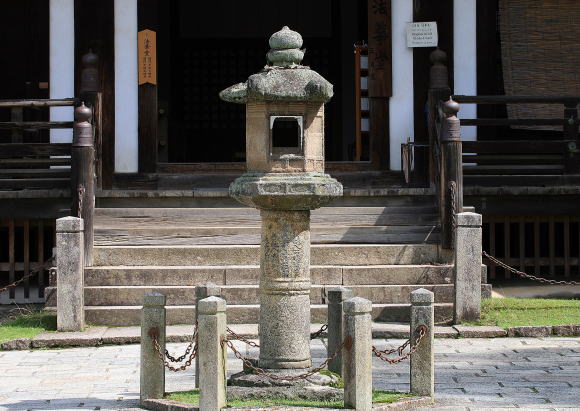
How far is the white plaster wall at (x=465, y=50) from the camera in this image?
51.7 ft

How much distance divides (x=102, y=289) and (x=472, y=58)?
22.1 ft

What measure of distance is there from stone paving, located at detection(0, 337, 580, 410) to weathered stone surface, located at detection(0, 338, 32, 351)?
11 centimetres

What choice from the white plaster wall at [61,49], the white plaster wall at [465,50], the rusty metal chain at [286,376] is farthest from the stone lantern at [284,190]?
the white plaster wall at [465,50]

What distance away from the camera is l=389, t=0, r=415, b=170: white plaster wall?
1572 cm

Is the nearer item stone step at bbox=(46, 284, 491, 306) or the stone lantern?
the stone lantern

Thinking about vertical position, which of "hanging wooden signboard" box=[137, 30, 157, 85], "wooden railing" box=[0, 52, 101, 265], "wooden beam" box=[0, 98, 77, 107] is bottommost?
"wooden railing" box=[0, 52, 101, 265]

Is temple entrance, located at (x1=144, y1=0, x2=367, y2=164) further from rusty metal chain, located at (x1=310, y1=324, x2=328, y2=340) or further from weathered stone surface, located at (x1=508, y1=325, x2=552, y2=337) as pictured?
rusty metal chain, located at (x1=310, y1=324, x2=328, y2=340)

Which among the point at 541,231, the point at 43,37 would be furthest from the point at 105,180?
the point at 541,231

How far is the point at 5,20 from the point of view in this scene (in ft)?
56.7

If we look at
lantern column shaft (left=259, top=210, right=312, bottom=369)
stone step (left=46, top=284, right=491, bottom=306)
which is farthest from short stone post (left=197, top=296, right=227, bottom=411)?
stone step (left=46, top=284, right=491, bottom=306)

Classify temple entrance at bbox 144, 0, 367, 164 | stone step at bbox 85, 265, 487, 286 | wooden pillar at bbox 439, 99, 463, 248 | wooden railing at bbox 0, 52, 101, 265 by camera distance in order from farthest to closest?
1. temple entrance at bbox 144, 0, 367, 164
2. wooden pillar at bbox 439, 99, 463, 248
3. wooden railing at bbox 0, 52, 101, 265
4. stone step at bbox 85, 265, 487, 286

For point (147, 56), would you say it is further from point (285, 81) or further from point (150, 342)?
point (150, 342)

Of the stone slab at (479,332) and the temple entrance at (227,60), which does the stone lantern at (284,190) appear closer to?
the stone slab at (479,332)

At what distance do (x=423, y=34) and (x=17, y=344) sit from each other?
24.7 feet
